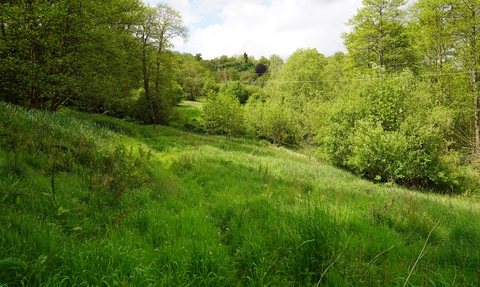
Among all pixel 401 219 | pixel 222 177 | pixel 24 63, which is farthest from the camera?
pixel 24 63

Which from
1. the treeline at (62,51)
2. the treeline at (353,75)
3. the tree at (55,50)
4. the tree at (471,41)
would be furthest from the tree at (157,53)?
the tree at (471,41)

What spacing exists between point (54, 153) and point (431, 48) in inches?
1022

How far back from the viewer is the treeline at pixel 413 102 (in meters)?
15.2

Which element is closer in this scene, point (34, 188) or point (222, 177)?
point (34, 188)

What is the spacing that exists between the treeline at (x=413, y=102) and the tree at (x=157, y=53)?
17.9 meters

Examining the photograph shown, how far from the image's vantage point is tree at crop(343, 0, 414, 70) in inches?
982

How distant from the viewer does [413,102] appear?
54.5 feet

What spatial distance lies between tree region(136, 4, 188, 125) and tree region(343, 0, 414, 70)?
61.0 feet

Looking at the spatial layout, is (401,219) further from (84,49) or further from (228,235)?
(84,49)

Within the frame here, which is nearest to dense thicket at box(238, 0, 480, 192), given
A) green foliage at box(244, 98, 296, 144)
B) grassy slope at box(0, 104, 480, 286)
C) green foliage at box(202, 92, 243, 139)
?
green foliage at box(244, 98, 296, 144)

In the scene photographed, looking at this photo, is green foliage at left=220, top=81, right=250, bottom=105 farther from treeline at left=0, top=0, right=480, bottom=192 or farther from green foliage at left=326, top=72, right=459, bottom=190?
green foliage at left=326, top=72, right=459, bottom=190

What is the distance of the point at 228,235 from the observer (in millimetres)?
3883

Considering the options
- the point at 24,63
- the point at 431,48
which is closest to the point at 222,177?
the point at 24,63

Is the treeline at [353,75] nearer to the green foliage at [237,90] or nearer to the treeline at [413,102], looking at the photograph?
the treeline at [413,102]
